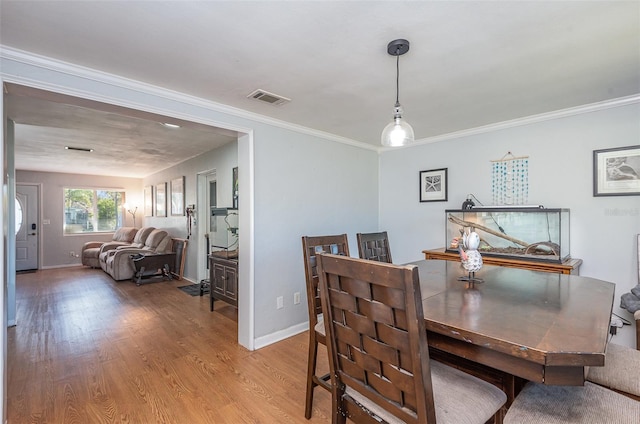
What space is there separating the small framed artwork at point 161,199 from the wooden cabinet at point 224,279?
11.0 ft

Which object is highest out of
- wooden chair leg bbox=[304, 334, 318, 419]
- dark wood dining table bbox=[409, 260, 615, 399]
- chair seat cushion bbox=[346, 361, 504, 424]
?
dark wood dining table bbox=[409, 260, 615, 399]

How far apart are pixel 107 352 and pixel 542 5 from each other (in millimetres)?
3885

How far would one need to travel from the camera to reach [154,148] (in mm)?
4582

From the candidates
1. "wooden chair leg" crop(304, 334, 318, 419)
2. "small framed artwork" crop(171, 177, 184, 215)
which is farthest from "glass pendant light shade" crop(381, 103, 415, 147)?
"small framed artwork" crop(171, 177, 184, 215)

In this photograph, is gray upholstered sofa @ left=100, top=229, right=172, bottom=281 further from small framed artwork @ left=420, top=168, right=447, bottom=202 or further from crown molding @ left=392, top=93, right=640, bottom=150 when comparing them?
crown molding @ left=392, top=93, right=640, bottom=150

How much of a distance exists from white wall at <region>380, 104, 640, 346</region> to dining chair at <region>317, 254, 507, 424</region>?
2242 mm

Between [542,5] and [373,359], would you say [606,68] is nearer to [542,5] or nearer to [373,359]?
[542,5]

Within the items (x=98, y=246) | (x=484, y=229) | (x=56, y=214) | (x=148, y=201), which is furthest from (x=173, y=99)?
(x=56, y=214)

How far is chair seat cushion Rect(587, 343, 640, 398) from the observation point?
4.00 ft

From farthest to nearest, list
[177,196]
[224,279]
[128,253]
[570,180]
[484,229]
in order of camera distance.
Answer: [177,196] → [128,253] → [224,279] → [484,229] → [570,180]

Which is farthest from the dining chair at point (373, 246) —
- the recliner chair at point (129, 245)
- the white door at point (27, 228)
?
the white door at point (27, 228)

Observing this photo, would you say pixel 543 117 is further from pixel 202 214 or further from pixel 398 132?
pixel 202 214

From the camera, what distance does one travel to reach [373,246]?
8.11 feet

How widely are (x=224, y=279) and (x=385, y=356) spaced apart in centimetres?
294
